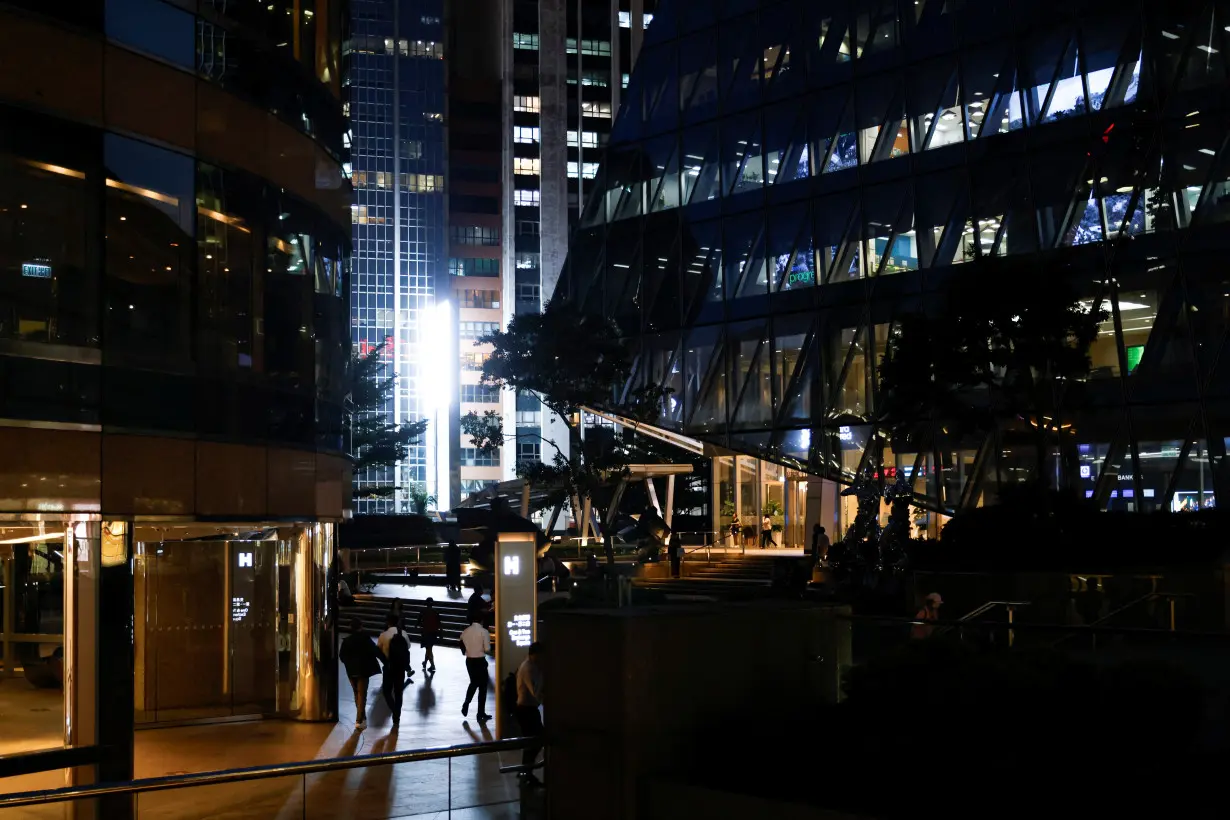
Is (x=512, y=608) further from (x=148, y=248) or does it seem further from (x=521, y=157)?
(x=521, y=157)

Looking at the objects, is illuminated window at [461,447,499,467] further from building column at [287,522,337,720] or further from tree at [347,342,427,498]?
building column at [287,522,337,720]

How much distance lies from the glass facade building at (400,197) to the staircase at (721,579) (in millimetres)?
75251

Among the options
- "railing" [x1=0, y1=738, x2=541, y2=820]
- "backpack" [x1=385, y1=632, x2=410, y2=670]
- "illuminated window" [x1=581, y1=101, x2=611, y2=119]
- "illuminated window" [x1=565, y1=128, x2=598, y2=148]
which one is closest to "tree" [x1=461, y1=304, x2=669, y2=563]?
"backpack" [x1=385, y1=632, x2=410, y2=670]

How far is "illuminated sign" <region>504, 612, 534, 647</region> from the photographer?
61.9ft

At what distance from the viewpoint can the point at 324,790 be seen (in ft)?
25.4

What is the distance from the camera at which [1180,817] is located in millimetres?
7426

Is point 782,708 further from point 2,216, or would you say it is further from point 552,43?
point 552,43

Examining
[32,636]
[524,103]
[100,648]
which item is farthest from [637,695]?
[524,103]

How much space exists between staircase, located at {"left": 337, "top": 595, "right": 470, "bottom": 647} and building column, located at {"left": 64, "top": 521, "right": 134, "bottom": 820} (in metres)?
20.7

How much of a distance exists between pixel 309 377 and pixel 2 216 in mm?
5627

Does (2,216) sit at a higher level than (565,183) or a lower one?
lower

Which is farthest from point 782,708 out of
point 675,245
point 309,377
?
point 675,245

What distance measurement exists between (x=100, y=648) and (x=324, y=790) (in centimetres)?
722

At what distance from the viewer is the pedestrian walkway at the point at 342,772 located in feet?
25.4
